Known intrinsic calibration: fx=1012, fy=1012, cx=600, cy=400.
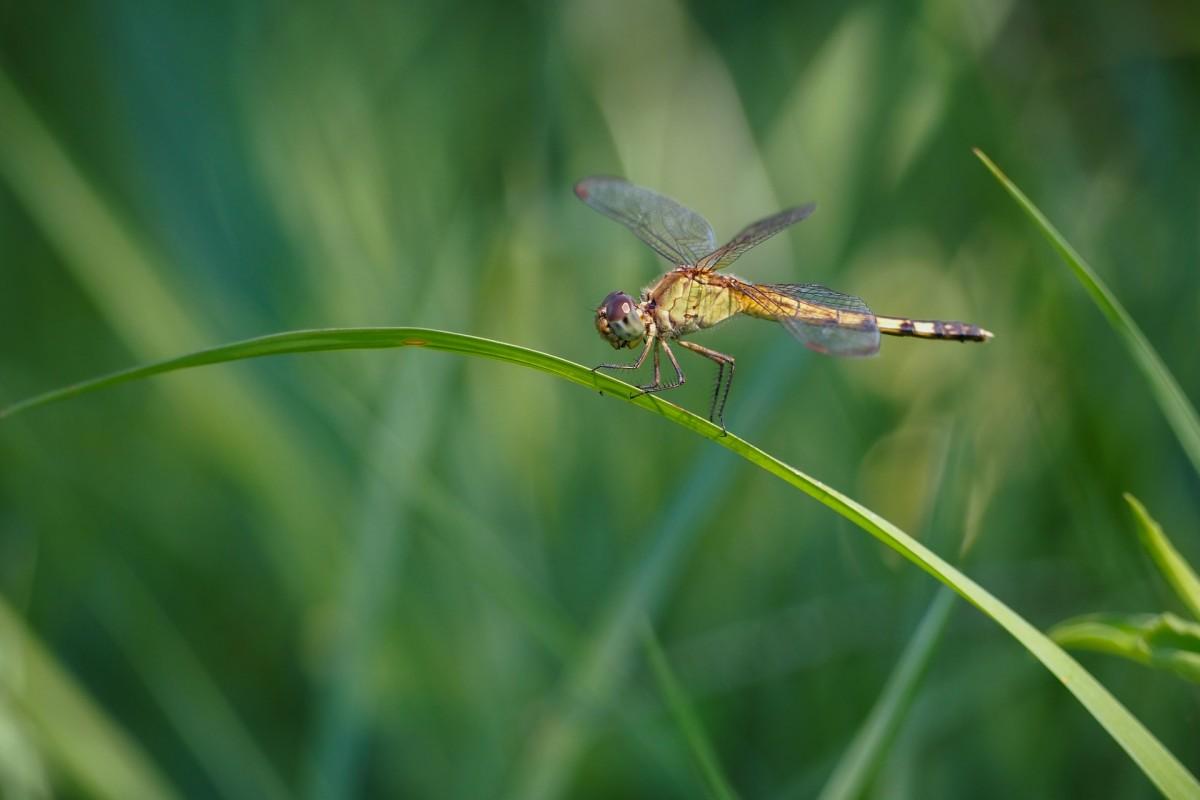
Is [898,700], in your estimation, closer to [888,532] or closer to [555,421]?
[888,532]

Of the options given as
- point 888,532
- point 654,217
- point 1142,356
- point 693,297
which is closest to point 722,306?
point 693,297

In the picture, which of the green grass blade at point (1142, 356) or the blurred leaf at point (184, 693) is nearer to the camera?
the green grass blade at point (1142, 356)

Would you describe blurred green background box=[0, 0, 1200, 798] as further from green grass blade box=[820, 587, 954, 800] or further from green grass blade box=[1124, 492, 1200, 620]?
green grass blade box=[1124, 492, 1200, 620]

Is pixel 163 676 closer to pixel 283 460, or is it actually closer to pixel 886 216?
pixel 283 460

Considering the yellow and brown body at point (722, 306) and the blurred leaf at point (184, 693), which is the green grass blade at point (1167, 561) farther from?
the blurred leaf at point (184, 693)

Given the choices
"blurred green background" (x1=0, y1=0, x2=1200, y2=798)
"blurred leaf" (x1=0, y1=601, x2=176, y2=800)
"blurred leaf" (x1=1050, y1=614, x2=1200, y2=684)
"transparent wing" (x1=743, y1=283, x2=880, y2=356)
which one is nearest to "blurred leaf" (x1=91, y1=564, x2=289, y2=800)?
"blurred green background" (x1=0, y1=0, x2=1200, y2=798)

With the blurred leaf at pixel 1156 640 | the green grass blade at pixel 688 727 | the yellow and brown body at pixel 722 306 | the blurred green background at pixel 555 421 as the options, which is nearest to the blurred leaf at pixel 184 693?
the blurred green background at pixel 555 421

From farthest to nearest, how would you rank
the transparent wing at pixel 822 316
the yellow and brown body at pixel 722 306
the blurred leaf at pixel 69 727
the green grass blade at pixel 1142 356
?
the yellow and brown body at pixel 722 306 → the blurred leaf at pixel 69 727 → the transparent wing at pixel 822 316 → the green grass blade at pixel 1142 356
